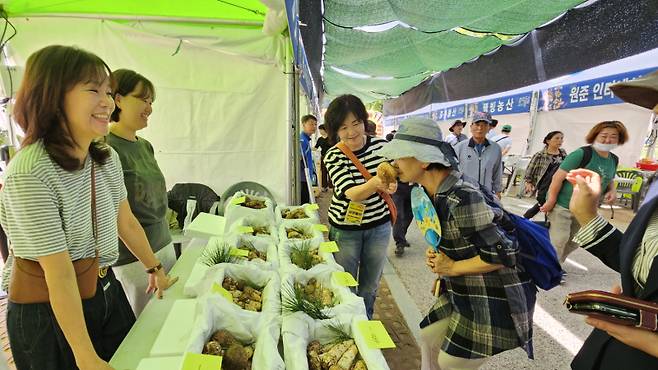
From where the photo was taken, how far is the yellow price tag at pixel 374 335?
3.09ft

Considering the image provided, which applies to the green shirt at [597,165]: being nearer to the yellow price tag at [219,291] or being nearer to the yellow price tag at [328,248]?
the yellow price tag at [328,248]

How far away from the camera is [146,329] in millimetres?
1100

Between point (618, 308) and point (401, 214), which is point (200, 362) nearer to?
point (618, 308)

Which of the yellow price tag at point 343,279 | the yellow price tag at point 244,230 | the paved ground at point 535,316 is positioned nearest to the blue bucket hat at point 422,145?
the yellow price tag at point 343,279

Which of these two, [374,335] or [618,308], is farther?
[374,335]

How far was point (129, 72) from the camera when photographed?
1453mm

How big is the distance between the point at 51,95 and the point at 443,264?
1388mm

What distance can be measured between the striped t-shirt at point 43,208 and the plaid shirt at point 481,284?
1178 mm

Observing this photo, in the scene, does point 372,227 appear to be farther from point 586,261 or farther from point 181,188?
point 586,261

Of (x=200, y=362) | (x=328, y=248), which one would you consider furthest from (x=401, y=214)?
(x=200, y=362)

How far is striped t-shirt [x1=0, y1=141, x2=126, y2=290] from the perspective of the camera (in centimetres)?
78

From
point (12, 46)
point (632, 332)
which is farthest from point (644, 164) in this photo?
point (12, 46)

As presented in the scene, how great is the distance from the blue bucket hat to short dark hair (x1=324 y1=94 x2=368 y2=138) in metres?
0.46

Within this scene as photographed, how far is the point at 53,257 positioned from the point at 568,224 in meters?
3.28
